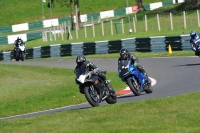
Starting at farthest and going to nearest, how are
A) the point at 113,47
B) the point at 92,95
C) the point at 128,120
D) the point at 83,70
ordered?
the point at 113,47
the point at 92,95
the point at 83,70
the point at 128,120

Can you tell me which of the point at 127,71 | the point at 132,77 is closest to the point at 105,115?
the point at 127,71

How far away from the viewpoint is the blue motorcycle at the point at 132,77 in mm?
17531

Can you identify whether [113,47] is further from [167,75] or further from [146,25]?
[167,75]

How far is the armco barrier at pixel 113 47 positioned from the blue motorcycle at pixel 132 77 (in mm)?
14692

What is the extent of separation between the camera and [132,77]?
17.7m

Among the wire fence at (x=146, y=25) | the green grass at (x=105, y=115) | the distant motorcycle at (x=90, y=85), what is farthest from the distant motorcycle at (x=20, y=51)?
the distant motorcycle at (x=90, y=85)

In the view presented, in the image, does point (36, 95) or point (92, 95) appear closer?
point (92, 95)

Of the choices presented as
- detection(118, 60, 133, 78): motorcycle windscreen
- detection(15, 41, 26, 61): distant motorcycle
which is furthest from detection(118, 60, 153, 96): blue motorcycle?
detection(15, 41, 26, 61): distant motorcycle

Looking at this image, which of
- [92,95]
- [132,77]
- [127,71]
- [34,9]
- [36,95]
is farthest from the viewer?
[34,9]

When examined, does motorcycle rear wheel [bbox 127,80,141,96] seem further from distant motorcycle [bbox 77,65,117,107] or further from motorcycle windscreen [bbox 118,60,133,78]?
distant motorcycle [bbox 77,65,117,107]

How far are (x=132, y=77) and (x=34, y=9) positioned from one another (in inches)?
2642

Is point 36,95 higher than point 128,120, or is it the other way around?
point 128,120

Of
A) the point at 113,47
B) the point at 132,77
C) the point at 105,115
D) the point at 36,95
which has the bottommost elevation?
the point at 36,95

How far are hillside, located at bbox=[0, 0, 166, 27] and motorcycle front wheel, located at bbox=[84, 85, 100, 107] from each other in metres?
65.1
